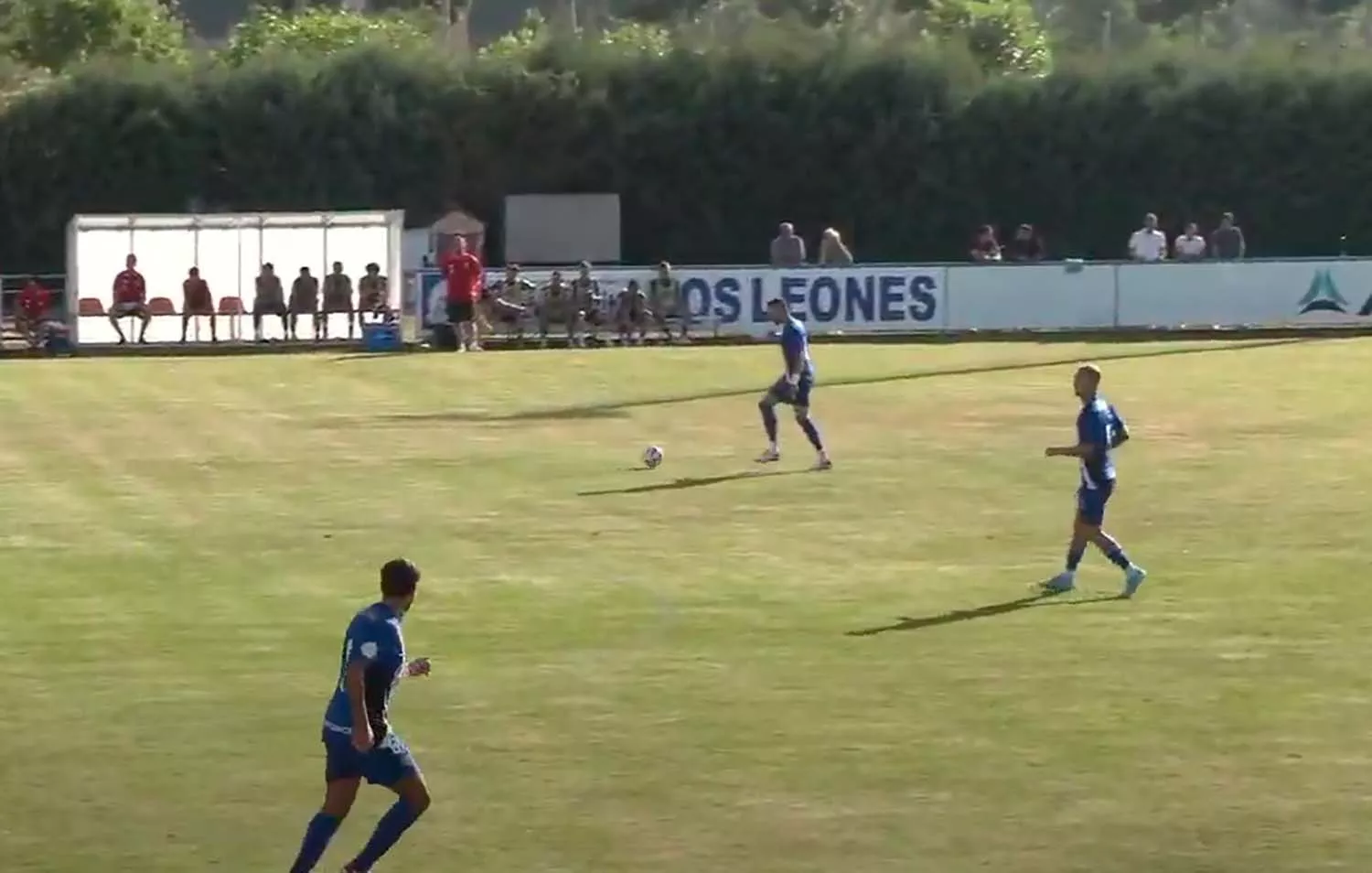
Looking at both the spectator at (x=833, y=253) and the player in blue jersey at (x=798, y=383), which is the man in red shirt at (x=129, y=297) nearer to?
the spectator at (x=833, y=253)

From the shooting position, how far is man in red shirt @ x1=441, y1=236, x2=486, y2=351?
1592 inches

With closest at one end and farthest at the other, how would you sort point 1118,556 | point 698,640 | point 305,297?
point 698,640
point 1118,556
point 305,297

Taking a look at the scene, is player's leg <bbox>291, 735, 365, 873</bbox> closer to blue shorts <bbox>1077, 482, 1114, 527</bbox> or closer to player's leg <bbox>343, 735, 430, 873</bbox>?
player's leg <bbox>343, 735, 430, 873</bbox>

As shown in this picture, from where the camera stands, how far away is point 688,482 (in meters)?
25.6

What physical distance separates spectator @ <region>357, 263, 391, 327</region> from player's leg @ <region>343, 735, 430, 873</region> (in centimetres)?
3263

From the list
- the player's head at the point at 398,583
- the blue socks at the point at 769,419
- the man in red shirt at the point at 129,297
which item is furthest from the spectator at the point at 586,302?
the player's head at the point at 398,583

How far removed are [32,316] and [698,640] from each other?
2830 centimetres

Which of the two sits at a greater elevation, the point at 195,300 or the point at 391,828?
the point at 195,300

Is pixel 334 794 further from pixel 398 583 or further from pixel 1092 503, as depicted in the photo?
pixel 1092 503

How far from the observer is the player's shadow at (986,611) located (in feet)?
59.6

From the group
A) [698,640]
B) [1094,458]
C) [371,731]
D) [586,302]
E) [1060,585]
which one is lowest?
[698,640]

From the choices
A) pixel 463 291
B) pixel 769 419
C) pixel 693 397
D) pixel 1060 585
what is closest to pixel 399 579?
pixel 1060 585

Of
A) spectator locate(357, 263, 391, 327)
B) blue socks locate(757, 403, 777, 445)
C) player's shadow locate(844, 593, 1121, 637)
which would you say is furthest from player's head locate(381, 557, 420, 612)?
spectator locate(357, 263, 391, 327)

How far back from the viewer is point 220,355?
42.4 metres
